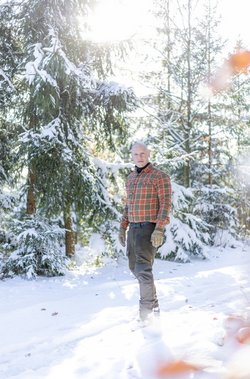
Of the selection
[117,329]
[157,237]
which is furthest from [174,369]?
[157,237]

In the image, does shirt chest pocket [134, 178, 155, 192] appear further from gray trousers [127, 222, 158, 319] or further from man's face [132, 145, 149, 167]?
gray trousers [127, 222, 158, 319]

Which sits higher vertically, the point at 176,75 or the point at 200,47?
the point at 200,47

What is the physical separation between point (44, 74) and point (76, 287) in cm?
377

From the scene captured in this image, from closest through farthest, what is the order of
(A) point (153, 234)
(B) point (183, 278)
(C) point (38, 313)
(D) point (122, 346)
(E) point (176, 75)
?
(D) point (122, 346)
(A) point (153, 234)
(C) point (38, 313)
(B) point (183, 278)
(E) point (176, 75)

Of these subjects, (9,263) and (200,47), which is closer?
(9,263)

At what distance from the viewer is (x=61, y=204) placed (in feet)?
27.8

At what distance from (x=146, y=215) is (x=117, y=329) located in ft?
4.04

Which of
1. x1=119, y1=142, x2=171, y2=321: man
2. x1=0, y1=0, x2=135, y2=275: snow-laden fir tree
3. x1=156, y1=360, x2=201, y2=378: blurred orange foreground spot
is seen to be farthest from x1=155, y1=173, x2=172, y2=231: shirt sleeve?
x1=0, y1=0, x2=135, y2=275: snow-laden fir tree

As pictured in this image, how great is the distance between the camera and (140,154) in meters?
4.45

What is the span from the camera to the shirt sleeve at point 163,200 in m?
4.25

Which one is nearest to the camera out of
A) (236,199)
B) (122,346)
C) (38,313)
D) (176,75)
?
(122,346)

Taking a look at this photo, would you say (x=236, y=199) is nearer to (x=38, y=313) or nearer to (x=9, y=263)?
(x=9, y=263)

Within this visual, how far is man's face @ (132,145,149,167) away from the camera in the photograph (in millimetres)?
4438

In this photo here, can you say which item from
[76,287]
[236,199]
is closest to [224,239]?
[236,199]
